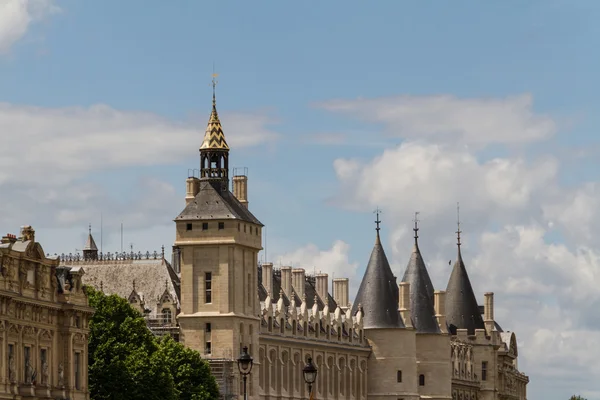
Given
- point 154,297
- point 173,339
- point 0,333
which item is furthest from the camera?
point 154,297

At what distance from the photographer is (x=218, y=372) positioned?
135000mm

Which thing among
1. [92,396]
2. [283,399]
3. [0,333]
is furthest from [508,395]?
[0,333]

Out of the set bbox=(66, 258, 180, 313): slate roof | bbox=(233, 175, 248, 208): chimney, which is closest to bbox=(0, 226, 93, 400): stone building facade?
bbox=(66, 258, 180, 313): slate roof

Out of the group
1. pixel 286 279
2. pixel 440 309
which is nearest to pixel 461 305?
pixel 440 309

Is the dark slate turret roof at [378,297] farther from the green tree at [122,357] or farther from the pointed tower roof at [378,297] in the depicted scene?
the green tree at [122,357]

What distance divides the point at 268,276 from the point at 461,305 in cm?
3795

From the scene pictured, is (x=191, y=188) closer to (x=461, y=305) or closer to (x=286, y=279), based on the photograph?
(x=286, y=279)

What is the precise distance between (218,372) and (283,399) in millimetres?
13129

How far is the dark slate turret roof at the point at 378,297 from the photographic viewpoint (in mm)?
164625

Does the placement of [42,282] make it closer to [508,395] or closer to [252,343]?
[252,343]

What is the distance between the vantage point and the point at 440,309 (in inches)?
6845

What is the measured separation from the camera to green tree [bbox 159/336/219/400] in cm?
12538

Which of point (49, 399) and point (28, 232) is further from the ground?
point (28, 232)

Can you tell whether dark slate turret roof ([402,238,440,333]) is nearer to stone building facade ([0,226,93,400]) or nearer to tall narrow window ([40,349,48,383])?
Result: stone building facade ([0,226,93,400])
